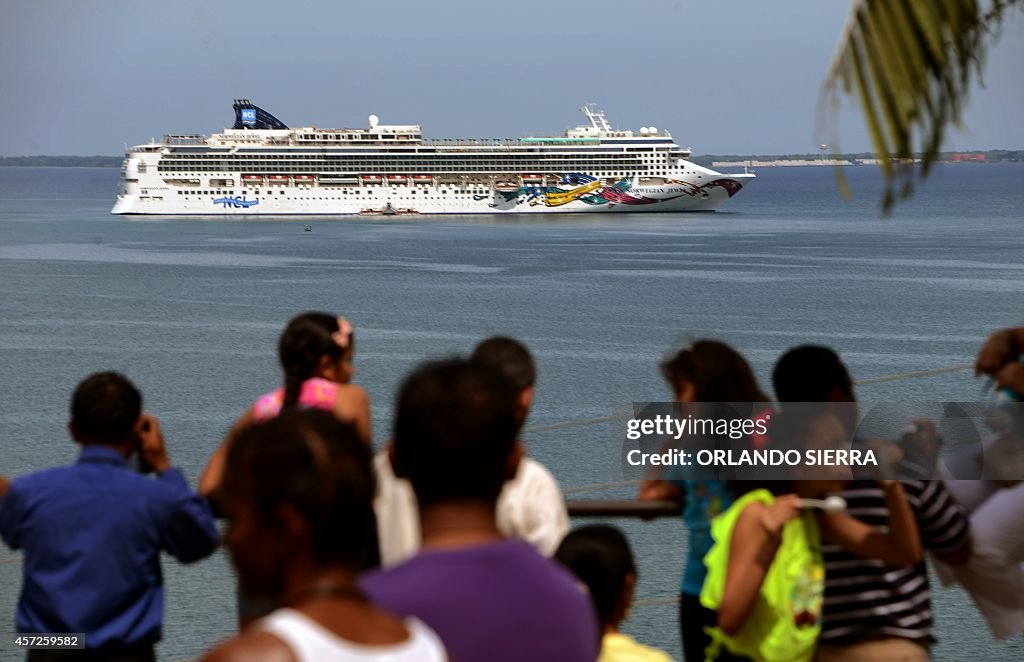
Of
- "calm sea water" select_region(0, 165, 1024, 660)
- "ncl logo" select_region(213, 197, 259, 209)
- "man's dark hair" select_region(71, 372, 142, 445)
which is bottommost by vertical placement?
"calm sea water" select_region(0, 165, 1024, 660)

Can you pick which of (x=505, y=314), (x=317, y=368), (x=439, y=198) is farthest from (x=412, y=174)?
(x=317, y=368)

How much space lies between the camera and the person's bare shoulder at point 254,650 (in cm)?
126

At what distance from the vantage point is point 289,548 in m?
1.46

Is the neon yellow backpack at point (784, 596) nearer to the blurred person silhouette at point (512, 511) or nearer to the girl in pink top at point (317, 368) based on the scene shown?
the blurred person silhouette at point (512, 511)

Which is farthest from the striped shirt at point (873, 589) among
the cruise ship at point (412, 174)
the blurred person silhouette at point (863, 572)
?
the cruise ship at point (412, 174)

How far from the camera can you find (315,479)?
1.44 metres

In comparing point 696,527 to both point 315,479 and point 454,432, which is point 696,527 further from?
point 315,479

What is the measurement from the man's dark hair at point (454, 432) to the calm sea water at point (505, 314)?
1286 mm

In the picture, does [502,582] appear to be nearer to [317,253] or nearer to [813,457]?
[813,457]

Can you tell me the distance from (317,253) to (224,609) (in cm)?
3718

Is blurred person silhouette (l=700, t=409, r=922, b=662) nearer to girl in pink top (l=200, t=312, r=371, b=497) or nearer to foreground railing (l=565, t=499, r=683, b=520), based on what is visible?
foreground railing (l=565, t=499, r=683, b=520)

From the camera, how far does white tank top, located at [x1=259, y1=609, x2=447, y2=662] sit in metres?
1.31

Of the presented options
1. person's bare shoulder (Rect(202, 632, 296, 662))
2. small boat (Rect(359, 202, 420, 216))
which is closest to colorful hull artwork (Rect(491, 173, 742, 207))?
small boat (Rect(359, 202, 420, 216))

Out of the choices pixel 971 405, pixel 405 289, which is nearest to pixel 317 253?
pixel 405 289
